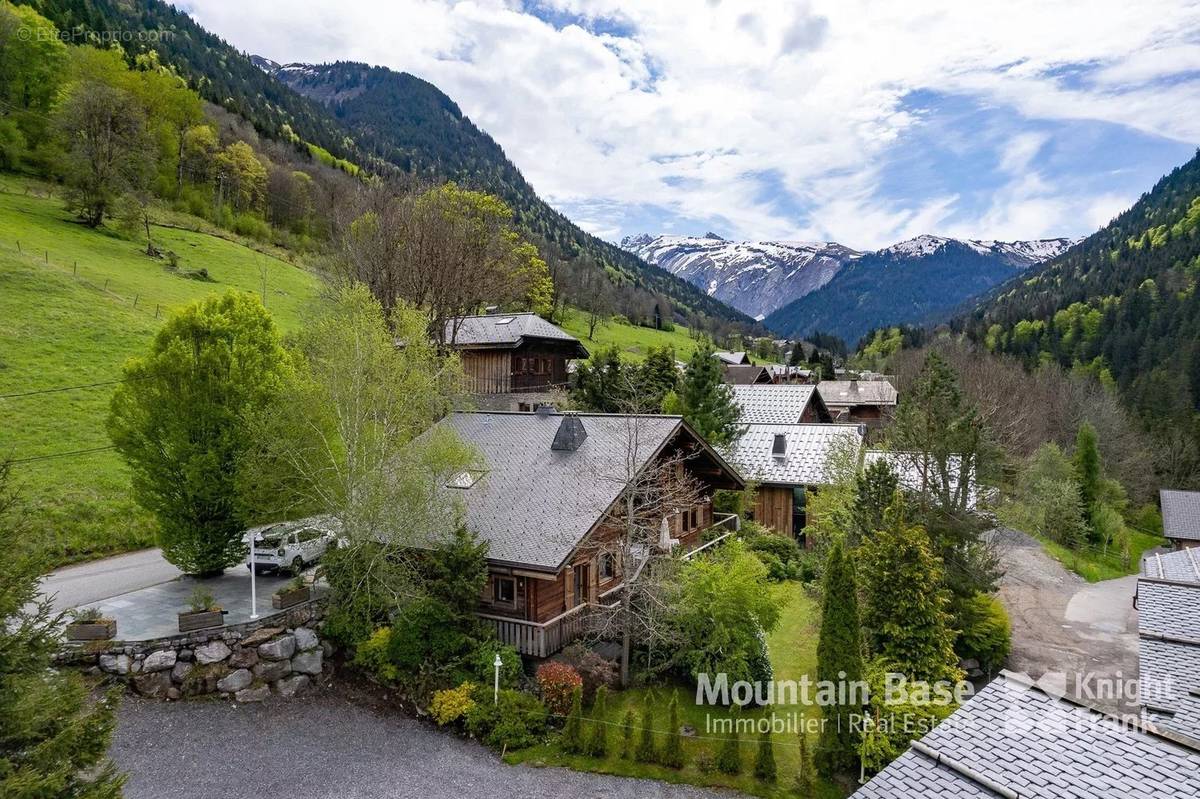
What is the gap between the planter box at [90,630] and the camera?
16.0 metres

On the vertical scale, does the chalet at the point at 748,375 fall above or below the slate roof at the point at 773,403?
above

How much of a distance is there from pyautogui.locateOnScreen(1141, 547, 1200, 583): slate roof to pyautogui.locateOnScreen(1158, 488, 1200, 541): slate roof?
60.8 ft

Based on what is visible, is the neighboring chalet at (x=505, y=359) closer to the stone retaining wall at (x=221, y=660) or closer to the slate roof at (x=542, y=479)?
the slate roof at (x=542, y=479)

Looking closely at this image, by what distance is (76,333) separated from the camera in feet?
114

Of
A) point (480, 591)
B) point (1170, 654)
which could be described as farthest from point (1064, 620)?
point (480, 591)

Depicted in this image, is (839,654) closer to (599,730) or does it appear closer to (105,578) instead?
(599,730)

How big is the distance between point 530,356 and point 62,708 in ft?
119

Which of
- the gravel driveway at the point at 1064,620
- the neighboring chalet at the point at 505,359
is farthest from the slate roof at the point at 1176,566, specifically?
the neighboring chalet at the point at 505,359

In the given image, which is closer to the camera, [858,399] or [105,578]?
[105,578]

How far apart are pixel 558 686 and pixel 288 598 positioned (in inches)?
324

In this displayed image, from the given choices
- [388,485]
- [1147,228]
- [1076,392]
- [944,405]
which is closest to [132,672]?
[388,485]

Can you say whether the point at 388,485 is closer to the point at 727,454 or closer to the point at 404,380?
the point at 404,380

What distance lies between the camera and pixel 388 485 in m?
18.2

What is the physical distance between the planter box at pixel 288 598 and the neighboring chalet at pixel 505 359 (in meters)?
23.2
